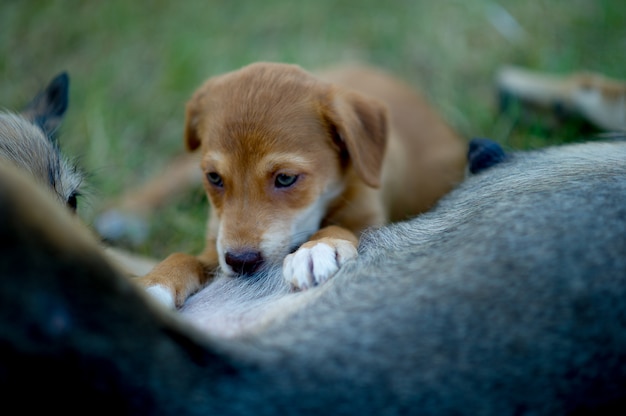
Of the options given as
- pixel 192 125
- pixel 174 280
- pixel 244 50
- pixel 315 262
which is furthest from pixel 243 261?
pixel 244 50

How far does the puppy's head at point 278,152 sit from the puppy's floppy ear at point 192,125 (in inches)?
4.6

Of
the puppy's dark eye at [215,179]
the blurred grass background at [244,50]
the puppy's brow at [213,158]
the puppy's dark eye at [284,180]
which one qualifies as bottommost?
the puppy's dark eye at [284,180]

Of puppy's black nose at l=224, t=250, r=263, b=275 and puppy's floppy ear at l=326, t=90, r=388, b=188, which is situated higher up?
puppy's floppy ear at l=326, t=90, r=388, b=188

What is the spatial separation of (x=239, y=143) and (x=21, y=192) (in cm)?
153

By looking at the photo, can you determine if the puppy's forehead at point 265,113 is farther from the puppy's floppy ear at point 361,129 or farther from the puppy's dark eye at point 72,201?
the puppy's dark eye at point 72,201

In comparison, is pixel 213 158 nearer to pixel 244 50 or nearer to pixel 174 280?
pixel 174 280

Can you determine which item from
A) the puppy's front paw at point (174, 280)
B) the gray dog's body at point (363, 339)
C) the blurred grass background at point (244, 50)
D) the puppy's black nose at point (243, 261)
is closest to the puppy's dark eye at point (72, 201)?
the puppy's front paw at point (174, 280)

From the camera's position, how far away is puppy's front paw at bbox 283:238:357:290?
94.9 inches

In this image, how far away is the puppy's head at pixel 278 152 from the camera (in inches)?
119

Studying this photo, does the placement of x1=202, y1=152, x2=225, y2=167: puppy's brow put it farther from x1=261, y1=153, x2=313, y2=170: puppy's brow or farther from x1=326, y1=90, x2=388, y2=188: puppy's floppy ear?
x1=326, y1=90, x2=388, y2=188: puppy's floppy ear

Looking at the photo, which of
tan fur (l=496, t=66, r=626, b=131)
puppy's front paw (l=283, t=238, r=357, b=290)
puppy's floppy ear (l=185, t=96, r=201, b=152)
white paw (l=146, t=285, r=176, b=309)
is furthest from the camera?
tan fur (l=496, t=66, r=626, b=131)

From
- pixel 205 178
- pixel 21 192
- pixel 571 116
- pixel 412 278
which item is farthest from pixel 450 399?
pixel 571 116

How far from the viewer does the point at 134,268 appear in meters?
3.56

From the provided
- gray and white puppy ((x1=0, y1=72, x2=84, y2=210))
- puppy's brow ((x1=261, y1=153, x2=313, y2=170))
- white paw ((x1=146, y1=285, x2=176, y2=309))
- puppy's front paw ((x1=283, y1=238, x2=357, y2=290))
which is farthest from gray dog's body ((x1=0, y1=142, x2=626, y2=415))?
puppy's brow ((x1=261, y1=153, x2=313, y2=170))
